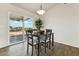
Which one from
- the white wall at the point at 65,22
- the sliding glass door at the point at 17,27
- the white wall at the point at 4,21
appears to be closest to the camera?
the white wall at the point at 4,21

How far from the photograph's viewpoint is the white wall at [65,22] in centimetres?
380

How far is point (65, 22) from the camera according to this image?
13.8 feet

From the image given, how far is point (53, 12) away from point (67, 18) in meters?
0.89

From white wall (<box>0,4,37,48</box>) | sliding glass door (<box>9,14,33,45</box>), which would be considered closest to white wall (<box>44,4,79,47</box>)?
sliding glass door (<box>9,14,33,45</box>)

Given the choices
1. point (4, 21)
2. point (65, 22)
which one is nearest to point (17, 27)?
point (4, 21)

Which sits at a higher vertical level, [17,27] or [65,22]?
[65,22]

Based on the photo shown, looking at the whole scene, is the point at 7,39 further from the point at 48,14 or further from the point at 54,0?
the point at 54,0

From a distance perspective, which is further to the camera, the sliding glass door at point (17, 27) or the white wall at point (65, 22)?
the sliding glass door at point (17, 27)

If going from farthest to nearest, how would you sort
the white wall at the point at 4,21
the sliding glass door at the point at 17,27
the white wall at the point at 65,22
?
1. the sliding glass door at the point at 17,27
2. the white wall at the point at 65,22
3. the white wall at the point at 4,21

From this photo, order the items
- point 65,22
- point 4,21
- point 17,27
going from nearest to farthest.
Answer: point 4,21, point 65,22, point 17,27

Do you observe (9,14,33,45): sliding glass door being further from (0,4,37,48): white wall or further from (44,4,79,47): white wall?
(44,4,79,47): white wall

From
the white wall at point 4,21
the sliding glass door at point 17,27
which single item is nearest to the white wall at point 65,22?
the sliding glass door at point 17,27

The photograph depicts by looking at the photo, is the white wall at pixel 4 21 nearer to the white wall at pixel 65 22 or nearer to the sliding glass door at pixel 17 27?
the sliding glass door at pixel 17 27

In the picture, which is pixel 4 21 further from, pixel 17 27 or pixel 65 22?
pixel 65 22
